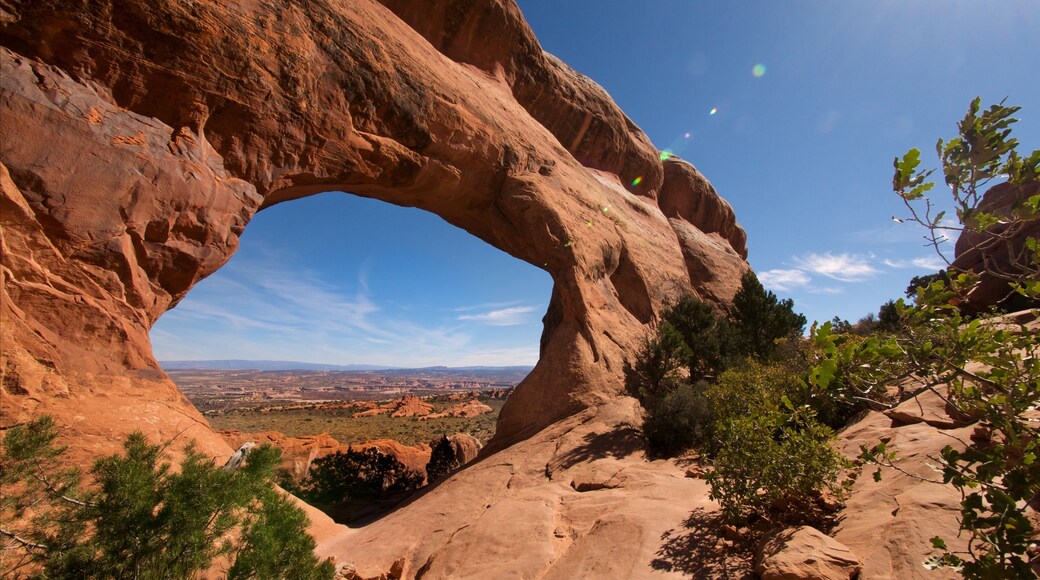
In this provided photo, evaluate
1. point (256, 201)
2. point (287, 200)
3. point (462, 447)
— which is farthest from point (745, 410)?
point (287, 200)

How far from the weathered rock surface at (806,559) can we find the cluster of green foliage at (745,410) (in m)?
0.87

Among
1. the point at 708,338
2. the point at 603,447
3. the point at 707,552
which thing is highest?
the point at 708,338

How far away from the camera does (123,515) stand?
3.66 meters

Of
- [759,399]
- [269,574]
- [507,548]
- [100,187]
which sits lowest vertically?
[507,548]

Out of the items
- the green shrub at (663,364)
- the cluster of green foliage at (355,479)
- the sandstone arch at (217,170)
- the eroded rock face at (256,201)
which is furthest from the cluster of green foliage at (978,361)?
the cluster of green foliage at (355,479)

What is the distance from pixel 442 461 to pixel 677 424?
10088mm

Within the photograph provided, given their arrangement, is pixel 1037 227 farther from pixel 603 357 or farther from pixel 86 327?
pixel 86 327

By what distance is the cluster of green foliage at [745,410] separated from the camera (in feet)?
16.0

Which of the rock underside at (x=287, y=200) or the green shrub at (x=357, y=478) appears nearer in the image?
the rock underside at (x=287, y=200)

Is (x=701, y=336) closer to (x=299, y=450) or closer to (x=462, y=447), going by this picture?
(x=462, y=447)

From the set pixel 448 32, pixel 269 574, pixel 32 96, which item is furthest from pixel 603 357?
pixel 448 32

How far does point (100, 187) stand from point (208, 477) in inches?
203

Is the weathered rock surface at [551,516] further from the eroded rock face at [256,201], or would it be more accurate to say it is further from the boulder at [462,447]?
the boulder at [462,447]

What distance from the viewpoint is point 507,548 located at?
20.7ft
